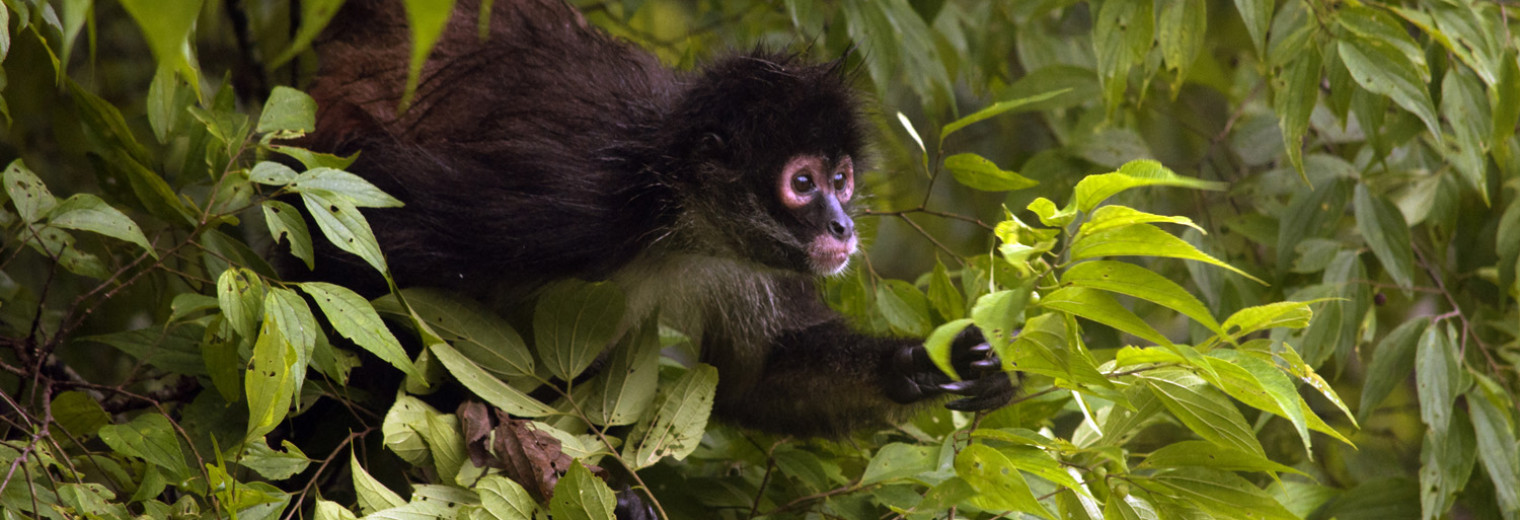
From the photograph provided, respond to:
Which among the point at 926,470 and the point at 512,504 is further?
the point at 926,470

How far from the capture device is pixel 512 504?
6.82ft

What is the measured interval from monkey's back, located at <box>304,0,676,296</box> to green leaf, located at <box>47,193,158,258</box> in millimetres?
649

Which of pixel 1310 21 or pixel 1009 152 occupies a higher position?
pixel 1310 21

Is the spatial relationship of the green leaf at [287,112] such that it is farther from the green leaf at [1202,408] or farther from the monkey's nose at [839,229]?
the green leaf at [1202,408]

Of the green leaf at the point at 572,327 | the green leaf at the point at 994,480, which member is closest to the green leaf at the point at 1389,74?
the green leaf at the point at 994,480

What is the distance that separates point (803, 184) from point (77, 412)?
5.28 ft

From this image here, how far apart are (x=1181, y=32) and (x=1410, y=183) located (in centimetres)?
106

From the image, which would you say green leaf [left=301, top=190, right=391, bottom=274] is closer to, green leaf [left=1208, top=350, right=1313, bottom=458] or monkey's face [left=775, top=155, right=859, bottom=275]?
monkey's face [left=775, top=155, right=859, bottom=275]

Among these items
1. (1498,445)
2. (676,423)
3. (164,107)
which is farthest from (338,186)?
(1498,445)

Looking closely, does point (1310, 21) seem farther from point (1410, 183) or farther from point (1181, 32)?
point (1410, 183)

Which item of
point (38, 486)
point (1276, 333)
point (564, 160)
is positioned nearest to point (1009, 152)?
point (1276, 333)

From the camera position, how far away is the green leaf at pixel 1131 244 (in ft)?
5.55

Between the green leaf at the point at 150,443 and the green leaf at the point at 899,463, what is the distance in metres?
1.28

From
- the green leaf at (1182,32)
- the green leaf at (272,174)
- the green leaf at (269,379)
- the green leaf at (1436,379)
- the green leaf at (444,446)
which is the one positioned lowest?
the green leaf at (1436,379)
